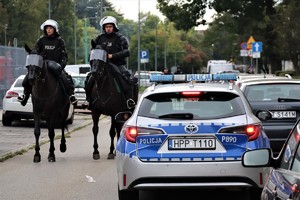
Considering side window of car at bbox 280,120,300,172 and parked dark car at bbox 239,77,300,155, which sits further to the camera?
parked dark car at bbox 239,77,300,155

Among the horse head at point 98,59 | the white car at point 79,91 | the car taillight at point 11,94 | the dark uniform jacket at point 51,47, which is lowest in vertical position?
the white car at point 79,91

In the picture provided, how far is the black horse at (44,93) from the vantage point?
14898 millimetres

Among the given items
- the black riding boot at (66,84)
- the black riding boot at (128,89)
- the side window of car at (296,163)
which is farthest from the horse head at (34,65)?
the side window of car at (296,163)

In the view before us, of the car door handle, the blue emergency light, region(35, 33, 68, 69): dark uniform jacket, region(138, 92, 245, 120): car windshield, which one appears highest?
region(35, 33, 68, 69): dark uniform jacket

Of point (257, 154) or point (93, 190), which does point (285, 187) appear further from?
point (93, 190)

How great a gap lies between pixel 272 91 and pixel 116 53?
3356 millimetres

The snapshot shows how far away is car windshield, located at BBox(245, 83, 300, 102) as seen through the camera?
47.1 feet

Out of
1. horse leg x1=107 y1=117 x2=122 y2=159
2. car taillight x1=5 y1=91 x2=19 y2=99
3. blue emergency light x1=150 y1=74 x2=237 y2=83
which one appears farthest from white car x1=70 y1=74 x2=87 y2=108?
blue emergency light x1=150 y1=74 x2=237 y2=83

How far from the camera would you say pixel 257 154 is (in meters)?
6.06

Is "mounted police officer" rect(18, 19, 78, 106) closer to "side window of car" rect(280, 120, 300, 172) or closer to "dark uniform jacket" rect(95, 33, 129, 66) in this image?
"dark uniform jacket" rect(95, 33, 129, 66)

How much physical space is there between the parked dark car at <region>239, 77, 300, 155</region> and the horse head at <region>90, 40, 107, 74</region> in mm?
2829

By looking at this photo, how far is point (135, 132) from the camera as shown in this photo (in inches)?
357

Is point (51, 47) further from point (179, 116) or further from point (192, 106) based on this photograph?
point (179, 116)

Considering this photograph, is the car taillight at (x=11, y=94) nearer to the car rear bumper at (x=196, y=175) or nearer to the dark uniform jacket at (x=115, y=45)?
the dark uniform jacket at (x=115, y=45)
